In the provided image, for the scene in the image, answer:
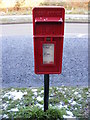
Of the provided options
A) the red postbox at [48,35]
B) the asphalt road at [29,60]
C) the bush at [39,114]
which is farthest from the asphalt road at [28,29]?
the red postbox at [48,35]

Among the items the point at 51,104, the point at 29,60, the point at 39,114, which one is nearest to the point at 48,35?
the point at 39,114

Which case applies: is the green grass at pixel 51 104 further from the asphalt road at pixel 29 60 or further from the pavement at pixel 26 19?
the pavement at pixel 26 19

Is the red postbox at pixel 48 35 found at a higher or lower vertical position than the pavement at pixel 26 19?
lower

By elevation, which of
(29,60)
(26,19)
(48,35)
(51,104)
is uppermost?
(26,19)

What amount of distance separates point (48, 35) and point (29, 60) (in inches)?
Answer: 99.4

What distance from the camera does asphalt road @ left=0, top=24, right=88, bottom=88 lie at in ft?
10.8

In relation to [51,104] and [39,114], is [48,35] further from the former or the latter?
[51,104]

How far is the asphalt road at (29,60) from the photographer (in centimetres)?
331

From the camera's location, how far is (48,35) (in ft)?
5.98

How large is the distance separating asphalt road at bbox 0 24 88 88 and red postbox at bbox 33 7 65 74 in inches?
50.4

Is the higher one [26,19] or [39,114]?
[26,19]

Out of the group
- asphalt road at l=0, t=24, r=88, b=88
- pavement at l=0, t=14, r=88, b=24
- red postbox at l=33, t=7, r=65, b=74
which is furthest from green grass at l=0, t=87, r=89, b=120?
pavement at l=0, t=14, r=88, b=24

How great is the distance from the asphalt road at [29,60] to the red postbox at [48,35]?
128 cm

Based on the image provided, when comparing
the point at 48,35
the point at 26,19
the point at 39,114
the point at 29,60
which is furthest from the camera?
the point at 26,19
